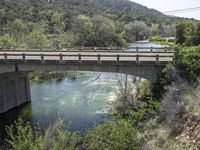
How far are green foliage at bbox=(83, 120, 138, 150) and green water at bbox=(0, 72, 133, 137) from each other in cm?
824

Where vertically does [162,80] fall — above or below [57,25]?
below

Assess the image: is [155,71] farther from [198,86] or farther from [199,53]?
[198,86]

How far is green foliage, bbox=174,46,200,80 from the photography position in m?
24.0

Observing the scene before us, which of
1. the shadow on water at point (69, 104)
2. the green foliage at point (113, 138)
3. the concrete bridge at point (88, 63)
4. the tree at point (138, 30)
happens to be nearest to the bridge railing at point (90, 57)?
the concrete bridge at point (88, 63)

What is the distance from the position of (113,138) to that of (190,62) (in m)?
9.64

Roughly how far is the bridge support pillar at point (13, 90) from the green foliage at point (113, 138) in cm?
1949

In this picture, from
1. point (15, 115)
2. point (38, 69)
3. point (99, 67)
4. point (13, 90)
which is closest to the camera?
point (99, 67)

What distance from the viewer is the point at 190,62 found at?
24.5m

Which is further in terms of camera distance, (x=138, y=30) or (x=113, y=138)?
(x=138, y=30)

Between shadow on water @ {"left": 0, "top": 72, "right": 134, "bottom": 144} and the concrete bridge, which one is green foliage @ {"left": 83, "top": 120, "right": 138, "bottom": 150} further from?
the concrete bridge

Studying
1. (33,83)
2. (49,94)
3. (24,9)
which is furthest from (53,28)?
(49,94)

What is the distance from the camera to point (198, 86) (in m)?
22.2

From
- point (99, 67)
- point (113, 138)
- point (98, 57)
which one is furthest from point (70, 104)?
point (113, 138)

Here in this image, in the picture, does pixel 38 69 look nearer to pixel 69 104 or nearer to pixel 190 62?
pixel 69 104
